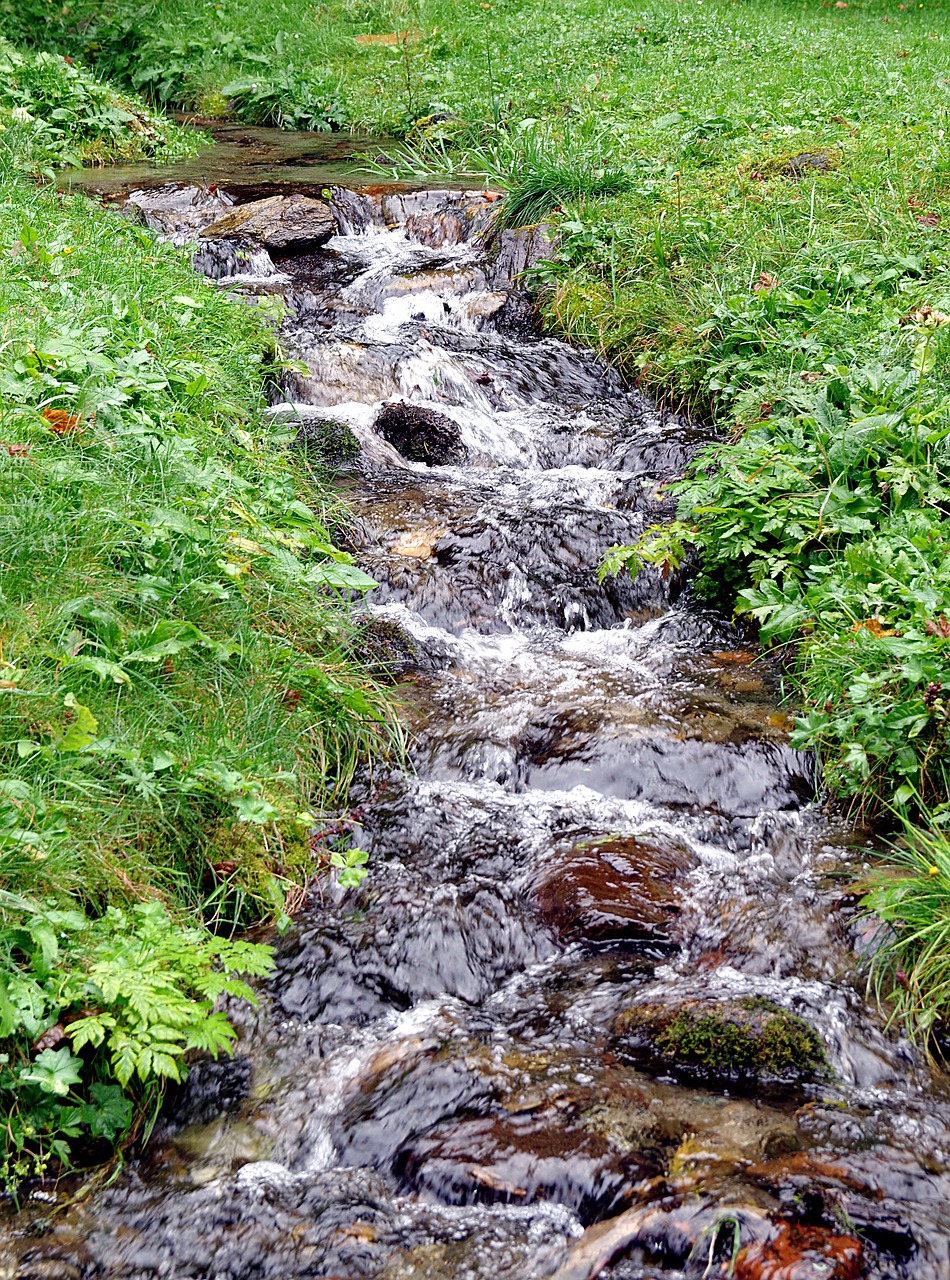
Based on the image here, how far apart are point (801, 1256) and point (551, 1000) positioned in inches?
43.8

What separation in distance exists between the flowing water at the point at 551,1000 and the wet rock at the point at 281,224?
441 centimetres

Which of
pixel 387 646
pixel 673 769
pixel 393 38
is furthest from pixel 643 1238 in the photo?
pixel 393 38

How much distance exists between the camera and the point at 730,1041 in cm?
303

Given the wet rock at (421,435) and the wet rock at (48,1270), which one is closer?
the wet rock at (48,1270)

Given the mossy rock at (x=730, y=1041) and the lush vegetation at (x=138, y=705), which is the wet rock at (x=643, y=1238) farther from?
the lush vegetation at (x=138, y=705)

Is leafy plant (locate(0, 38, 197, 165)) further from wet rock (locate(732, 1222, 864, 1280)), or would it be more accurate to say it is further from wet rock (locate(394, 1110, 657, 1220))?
wet rock (locate(732, 1222, 864, 1280))

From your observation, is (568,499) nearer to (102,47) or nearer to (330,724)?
(330,724)

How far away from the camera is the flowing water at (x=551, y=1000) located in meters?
2.54

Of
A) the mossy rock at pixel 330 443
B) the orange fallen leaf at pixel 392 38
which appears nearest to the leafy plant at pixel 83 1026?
the mossy rock at pixel 330 443

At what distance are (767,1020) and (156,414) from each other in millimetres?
3553

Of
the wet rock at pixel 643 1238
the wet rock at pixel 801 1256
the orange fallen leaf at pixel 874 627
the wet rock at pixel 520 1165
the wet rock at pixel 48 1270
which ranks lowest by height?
the wet rock at pixel 48 1270

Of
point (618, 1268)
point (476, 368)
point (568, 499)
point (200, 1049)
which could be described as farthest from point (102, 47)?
point (618, 1268)

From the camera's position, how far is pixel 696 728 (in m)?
4.54

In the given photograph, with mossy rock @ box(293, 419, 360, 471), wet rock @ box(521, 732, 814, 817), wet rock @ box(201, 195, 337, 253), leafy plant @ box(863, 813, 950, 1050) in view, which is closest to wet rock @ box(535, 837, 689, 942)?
wet rock @ box(521, 732, 814, 817)
